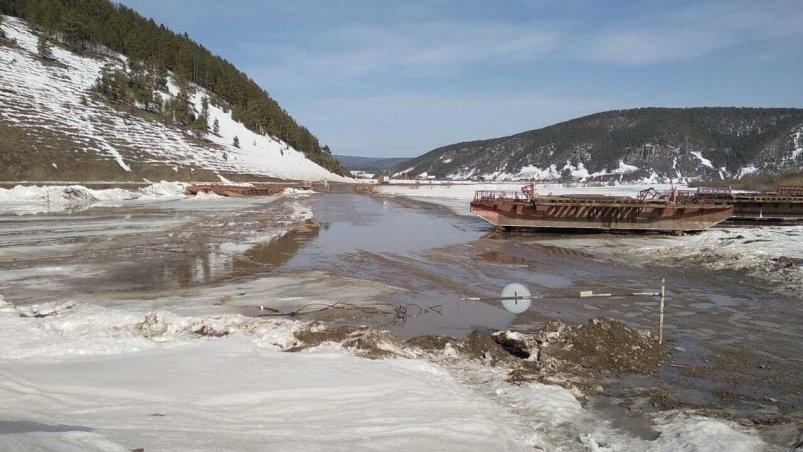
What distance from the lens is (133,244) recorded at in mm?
18578

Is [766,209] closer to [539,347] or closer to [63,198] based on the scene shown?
[539,347]

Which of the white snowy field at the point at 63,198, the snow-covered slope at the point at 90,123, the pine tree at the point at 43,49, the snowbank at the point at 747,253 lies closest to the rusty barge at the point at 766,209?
the snowbank at the point at 747,253

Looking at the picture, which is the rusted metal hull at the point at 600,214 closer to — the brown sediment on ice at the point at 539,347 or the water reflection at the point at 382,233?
the water reflection at the point at 382,233

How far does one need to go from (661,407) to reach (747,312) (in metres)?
6.69

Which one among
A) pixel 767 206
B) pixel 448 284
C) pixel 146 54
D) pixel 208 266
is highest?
pixel 146 54

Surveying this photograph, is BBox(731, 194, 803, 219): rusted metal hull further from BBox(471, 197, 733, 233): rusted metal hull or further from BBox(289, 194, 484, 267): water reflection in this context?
BBox(289, 194, 484, 267): water reflection

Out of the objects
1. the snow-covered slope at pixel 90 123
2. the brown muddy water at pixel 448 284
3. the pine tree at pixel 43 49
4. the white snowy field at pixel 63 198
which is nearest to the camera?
the brown muddy water at pixel 448 284

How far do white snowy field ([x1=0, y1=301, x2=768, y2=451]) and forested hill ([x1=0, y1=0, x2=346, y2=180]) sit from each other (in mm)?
86337

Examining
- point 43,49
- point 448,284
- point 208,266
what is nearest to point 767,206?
point 448,284

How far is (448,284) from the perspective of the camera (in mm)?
13891

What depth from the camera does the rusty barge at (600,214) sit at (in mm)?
25906

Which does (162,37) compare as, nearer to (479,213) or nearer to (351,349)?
(479,213)

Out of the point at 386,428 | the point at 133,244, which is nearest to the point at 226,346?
the point at 386,428

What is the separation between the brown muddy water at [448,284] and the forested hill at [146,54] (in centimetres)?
7314
